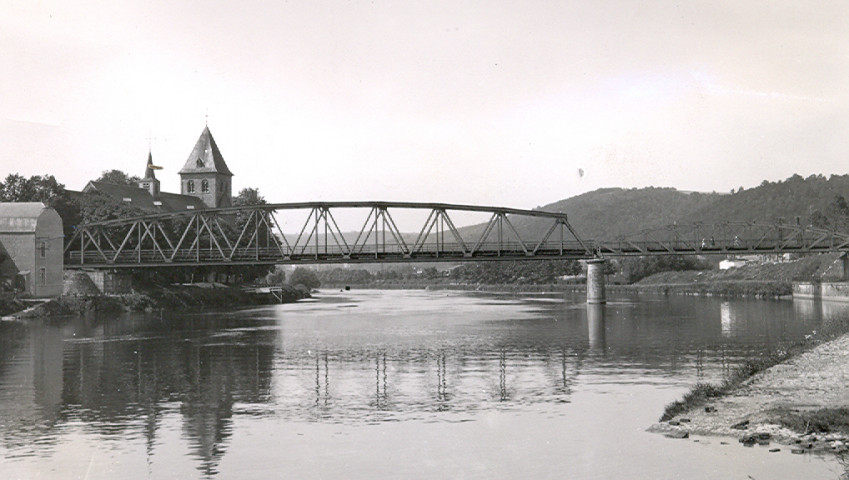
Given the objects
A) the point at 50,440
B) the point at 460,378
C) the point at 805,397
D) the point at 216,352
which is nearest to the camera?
the point at 50,440

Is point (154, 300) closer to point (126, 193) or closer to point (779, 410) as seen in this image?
point (126, 193)

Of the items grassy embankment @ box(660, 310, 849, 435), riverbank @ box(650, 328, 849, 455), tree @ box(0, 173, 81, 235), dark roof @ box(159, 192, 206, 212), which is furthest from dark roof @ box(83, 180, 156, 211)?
riverbank @ box(650, 328, 849, 455)

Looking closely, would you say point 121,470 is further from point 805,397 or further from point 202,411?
point 805,397

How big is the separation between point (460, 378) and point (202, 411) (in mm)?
10946

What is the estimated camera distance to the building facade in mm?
83812

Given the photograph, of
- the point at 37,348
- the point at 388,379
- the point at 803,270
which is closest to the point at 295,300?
the point at 803,270

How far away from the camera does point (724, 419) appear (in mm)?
21859

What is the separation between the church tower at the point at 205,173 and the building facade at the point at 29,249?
263 ft

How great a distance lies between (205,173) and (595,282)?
311ft

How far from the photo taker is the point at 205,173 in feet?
554

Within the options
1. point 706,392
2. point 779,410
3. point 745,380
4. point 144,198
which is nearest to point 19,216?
point 144,198

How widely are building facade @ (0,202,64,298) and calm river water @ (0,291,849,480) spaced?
98.3ft

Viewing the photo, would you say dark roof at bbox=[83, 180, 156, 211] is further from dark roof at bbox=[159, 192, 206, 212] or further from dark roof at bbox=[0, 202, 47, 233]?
dark roof at bbox=[0, 202, 47, 233]

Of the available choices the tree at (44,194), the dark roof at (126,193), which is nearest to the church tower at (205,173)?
the dark roof at (126,193)
